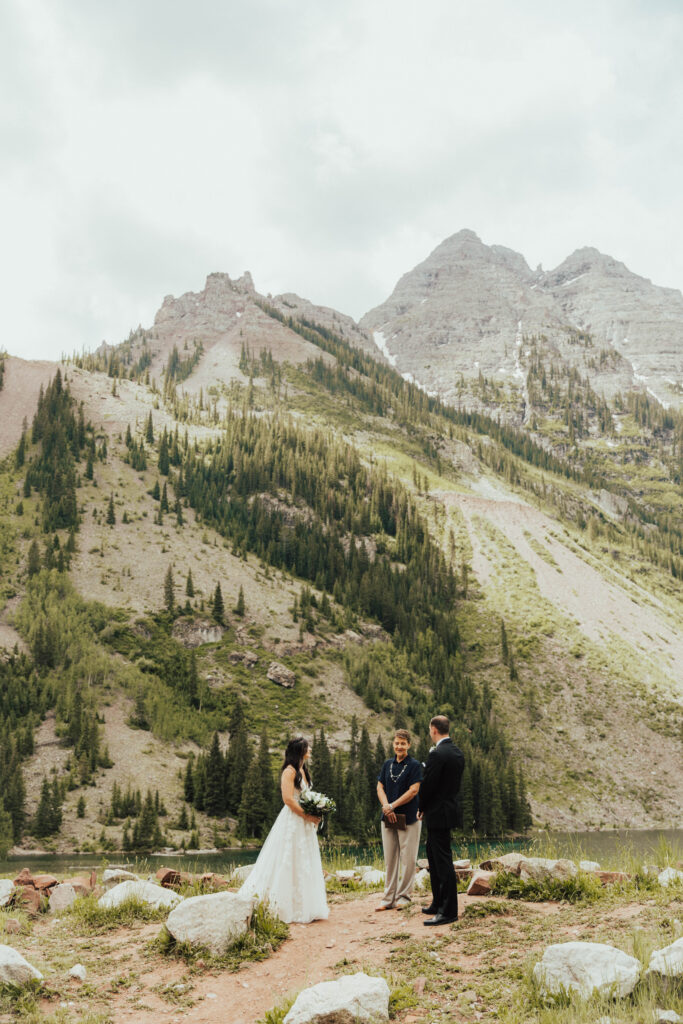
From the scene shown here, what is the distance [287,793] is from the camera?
1188 centimetres

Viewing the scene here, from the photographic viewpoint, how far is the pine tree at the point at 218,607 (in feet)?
340

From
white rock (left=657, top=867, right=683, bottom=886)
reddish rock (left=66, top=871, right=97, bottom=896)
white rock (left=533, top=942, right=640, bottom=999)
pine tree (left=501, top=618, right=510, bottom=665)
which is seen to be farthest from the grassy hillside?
white rock (left=533, top=942, right=640, bottom=999)

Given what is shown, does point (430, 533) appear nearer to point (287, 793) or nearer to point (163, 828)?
point (163, 828)

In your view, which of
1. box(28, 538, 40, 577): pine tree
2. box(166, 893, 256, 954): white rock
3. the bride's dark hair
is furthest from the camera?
box(28, 538, 40, 577): pine tree

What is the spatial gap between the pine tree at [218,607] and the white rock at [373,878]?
8944 centimetres

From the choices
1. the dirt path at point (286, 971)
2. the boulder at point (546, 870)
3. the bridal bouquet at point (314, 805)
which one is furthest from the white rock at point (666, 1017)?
the bridal bouquet at point (314, 805)

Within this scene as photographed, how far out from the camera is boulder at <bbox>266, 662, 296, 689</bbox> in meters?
97.8

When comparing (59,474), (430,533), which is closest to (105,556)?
(59,474)

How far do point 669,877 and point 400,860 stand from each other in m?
4.72

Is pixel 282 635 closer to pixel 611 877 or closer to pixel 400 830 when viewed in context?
pixel 400 830

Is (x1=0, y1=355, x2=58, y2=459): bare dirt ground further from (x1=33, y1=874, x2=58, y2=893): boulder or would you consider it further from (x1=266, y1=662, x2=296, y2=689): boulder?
(x1=33, y1=874, x2=58, y2=893): boulder

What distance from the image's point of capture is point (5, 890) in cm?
1461

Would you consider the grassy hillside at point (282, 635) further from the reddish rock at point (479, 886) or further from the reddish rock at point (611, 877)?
the reddish rock at point (611, 877)

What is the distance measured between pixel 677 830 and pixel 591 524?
367 feet
